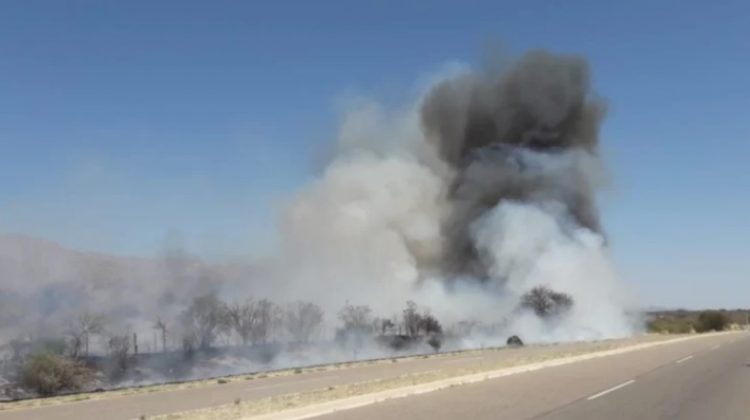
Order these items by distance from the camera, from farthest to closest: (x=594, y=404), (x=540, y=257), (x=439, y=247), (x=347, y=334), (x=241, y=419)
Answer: (x=439, y=247) → (x=347, y=334) → (x=540, y=257) → (x=594, y=404) → (x=241, y=419)

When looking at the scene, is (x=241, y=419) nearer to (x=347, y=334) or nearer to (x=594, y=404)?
(x=594, y=404)

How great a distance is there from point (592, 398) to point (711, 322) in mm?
109058

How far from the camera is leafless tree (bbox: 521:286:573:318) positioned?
7344 cm

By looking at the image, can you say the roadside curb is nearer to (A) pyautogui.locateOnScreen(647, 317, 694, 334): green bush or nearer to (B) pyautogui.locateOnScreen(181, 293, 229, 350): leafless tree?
(B) pyautogui.locateOnScreen(181, 293, 229, 350): leafless tree

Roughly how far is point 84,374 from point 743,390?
3002 centimetres

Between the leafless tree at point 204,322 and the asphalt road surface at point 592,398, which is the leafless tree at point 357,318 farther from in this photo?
the asphalt road surface at point 592,398

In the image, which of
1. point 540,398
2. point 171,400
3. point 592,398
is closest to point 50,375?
point 171,400

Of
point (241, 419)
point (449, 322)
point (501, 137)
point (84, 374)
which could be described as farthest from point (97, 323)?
point (241, 419)

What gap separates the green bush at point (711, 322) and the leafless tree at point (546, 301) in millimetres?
49660

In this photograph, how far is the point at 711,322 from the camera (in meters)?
119

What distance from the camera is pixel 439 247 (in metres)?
84.2

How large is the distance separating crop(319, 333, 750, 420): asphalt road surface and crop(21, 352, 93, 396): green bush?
828 inches

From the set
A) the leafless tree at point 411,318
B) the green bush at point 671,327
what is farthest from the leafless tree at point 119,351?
the green bush at point 671,327

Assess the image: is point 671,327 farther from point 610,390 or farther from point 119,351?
point 610,390
